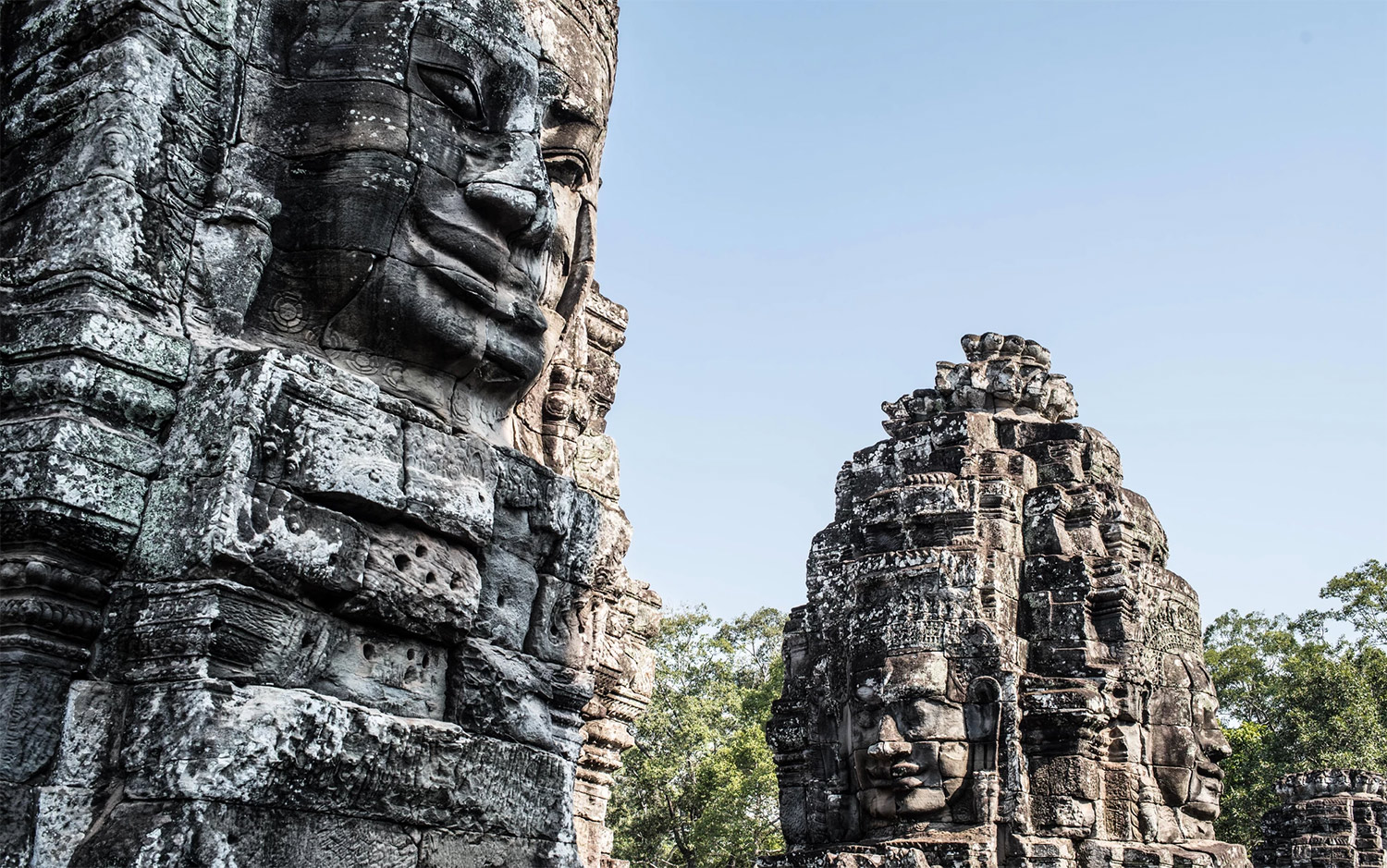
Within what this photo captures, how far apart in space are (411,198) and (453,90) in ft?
1.22

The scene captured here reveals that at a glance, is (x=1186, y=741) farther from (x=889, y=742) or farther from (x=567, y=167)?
(x=567, y=167)

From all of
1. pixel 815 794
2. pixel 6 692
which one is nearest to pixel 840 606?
pixel 815 794

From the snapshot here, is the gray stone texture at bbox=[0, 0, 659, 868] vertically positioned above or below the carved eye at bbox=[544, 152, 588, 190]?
below

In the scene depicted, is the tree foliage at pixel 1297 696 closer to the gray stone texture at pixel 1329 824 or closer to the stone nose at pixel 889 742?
the gray stone texture at pixel 1329 824

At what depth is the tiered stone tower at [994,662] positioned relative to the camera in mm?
11812

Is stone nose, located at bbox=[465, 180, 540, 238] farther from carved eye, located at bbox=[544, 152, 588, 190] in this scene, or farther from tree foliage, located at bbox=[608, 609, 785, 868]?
tree foliage, located at bbox=[608, 609, 785, 868]

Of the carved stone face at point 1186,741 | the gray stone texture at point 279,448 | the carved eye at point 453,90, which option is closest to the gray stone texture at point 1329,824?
the carved stone face at point 1186,741

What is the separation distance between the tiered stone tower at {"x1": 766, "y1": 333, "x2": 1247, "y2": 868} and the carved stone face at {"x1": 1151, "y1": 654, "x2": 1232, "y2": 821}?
2 cm

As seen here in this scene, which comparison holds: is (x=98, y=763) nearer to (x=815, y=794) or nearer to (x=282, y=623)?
(x=282, y=623)

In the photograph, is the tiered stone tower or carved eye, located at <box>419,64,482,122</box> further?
the tiered stone tower

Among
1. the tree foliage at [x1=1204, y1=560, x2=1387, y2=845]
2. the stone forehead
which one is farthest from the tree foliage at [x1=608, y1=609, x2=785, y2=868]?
the stone forehead

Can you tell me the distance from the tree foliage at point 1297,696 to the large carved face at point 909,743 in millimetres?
16952

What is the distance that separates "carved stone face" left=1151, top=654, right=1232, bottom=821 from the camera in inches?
511

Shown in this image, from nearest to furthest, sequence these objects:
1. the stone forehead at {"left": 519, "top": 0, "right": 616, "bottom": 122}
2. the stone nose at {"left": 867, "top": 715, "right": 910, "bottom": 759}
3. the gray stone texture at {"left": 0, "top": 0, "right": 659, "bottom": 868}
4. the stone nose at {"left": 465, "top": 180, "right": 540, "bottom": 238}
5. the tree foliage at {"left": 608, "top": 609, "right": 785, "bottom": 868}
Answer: the gray stone texture at {"left": 0, "top": 0, "right": 659, "bottom": 868} → the stone nose at {"left": 465, "top": 180, "right": 540, "bottom": 238} → the stone forehead at {"left": 519, "top": 0, "right": 616, "bottom": 122} → the stone nose at {"left": 867, "top": 715, "right": 910, "bottom": 759} → the tree foliage at {"left": 608, "top": 609, "right": 785, "bottom": 868}
